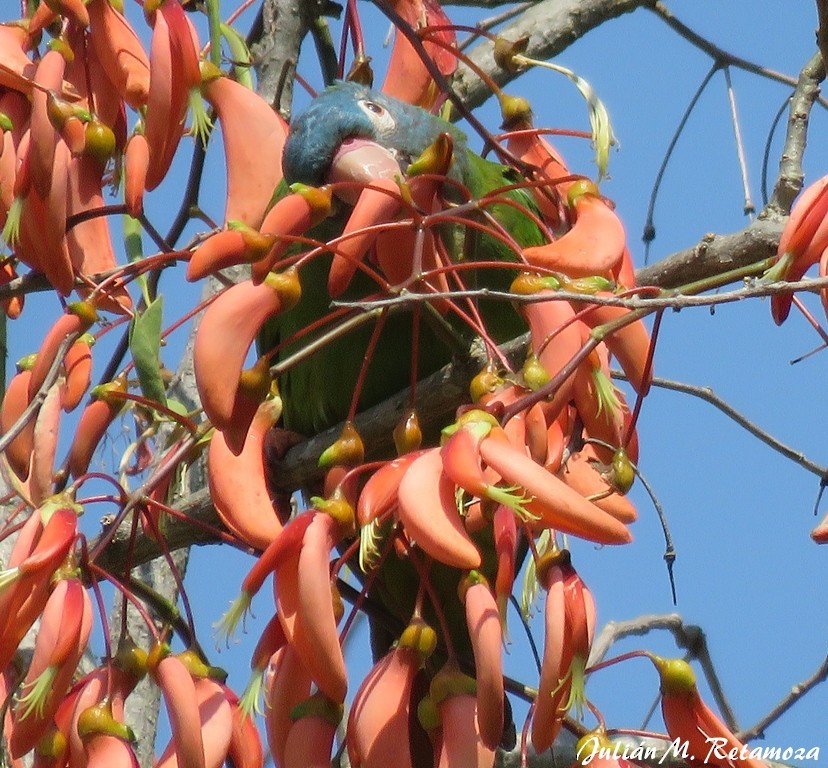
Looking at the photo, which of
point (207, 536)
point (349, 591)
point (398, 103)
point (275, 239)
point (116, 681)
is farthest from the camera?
point (398, 103)

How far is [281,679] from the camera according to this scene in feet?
4.88

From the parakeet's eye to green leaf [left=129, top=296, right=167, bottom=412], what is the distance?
4.69 feet

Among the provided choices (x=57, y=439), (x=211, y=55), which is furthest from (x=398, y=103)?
(x=57, y=439)

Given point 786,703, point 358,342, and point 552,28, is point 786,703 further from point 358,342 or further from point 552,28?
point 552,28

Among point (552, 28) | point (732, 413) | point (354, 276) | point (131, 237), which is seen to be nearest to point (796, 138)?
point (732, 413)

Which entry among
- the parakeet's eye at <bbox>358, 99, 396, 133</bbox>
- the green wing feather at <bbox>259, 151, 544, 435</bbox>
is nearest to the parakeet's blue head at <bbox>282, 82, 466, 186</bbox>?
the parakeet's eye at <bbox>358, 99, 396, 133</bbox>

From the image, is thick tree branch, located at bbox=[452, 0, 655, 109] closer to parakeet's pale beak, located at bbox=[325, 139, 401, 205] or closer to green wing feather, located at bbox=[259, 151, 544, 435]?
green wing feather, located at bbox=[259, 151, 544, 435]

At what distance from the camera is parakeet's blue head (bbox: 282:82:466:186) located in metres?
2.80

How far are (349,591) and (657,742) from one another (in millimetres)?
832

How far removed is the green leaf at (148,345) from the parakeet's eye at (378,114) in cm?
143

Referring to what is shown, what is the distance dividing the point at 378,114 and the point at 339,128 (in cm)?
11

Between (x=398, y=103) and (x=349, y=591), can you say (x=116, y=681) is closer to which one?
(x=349, y=591)

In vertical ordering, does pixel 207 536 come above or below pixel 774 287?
below

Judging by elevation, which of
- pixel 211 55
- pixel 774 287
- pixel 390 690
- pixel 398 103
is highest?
pixel 398 103
